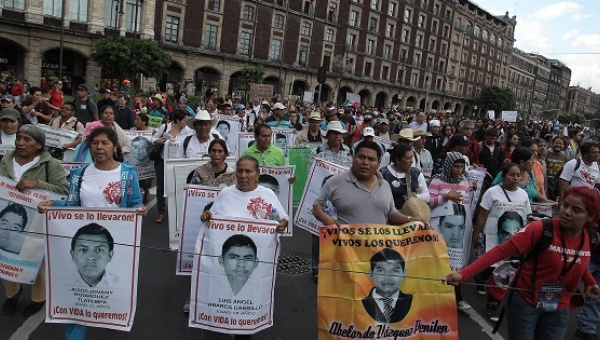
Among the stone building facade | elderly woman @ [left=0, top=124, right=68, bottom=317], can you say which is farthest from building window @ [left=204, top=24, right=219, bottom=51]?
elderly woman @ [left=0, top=124, right=68, bottom=317]

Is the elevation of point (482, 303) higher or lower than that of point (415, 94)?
lower

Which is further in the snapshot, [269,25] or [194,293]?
[269,25]

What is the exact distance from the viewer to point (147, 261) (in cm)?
576

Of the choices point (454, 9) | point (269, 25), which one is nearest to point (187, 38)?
point (269, 25)

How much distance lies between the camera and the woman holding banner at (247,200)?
3.80 m

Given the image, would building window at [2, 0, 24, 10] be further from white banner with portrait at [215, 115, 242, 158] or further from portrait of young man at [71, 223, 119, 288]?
portrait of young man at [71, 223, 119, 288]

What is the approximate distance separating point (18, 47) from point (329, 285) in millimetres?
35344

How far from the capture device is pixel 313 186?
20.7 ft

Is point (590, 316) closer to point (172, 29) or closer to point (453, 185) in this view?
point (453, 185)

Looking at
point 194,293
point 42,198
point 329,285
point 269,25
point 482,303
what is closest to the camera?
point 329,285

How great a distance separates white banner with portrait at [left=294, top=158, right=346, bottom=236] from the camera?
623 cm

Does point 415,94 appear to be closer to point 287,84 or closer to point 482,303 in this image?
point 287,84

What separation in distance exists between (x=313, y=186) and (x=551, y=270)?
3.58 metres

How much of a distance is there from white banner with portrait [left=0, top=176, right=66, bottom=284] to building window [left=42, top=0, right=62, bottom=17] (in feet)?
109
